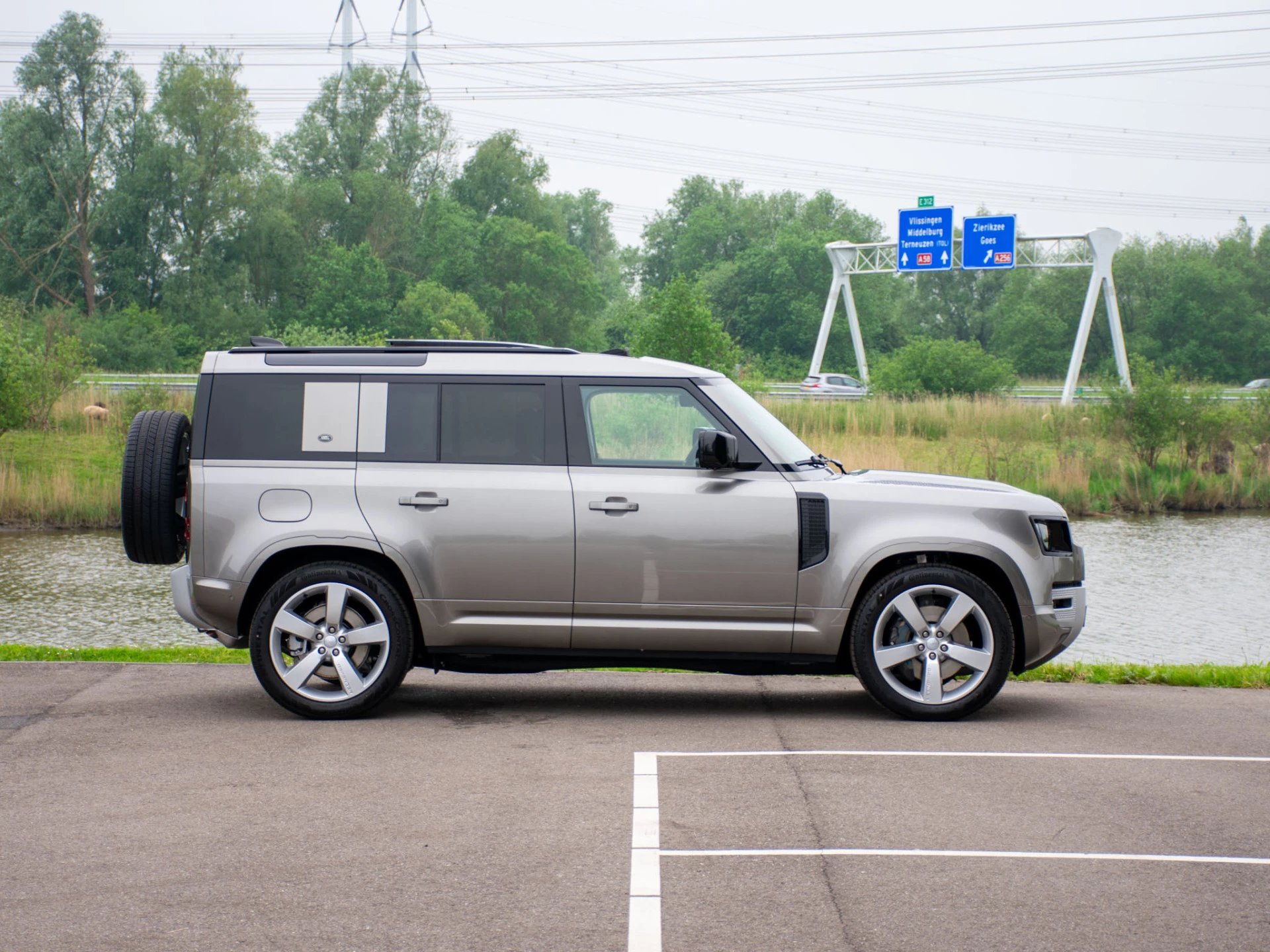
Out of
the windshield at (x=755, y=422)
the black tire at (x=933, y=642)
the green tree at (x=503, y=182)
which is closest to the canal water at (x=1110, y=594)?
the black tire at (x=933, y=642)

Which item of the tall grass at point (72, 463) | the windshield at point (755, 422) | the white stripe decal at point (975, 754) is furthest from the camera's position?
the tall grass at point (72, 463)

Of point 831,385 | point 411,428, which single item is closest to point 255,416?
point 411,428

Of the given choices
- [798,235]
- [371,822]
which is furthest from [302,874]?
[798,235]

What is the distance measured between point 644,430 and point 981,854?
3.53 m

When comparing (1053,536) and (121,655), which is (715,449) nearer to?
(1053,536)

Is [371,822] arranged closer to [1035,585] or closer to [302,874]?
[302,874]

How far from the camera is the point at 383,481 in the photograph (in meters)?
7.77

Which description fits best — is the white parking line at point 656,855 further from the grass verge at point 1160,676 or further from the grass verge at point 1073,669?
the grass verge at point 1160,676

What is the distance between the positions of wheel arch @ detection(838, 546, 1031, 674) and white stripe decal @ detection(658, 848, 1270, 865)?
2.56 metres

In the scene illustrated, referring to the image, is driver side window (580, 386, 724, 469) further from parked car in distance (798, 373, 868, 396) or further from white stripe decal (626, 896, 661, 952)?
parked car in distance (798, 373, 868, 396)

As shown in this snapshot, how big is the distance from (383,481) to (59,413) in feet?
85.5

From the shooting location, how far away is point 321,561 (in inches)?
309

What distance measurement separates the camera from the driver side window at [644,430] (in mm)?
7797

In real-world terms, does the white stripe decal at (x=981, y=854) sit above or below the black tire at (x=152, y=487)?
below
